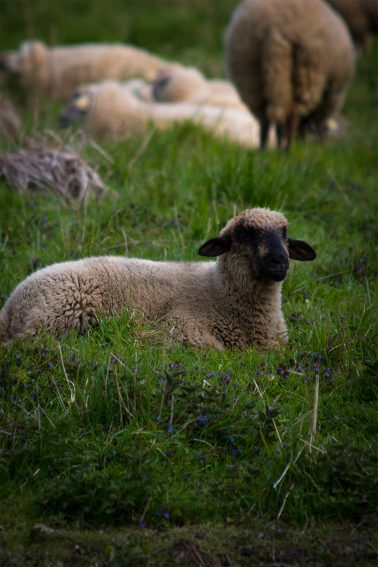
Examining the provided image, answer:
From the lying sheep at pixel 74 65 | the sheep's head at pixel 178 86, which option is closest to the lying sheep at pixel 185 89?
the sheep's head at pixel 178 86

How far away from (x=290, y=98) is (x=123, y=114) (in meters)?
2.35

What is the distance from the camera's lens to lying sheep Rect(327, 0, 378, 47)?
48.2ft

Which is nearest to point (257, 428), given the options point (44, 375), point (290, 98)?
point (44, 375)

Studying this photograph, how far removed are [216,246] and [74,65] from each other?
36.3 feet

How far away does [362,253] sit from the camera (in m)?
6.23

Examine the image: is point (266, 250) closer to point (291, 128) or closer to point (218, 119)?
point (291, 128)

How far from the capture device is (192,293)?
5152mm

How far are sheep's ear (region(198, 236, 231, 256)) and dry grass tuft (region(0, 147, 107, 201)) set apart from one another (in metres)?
2.06

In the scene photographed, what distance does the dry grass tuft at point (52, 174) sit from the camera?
695 cm

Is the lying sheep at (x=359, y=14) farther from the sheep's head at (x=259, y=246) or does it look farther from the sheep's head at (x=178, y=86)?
the sheep's head at (x=259, y=246)

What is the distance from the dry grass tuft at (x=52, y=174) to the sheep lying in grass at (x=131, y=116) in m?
2.58

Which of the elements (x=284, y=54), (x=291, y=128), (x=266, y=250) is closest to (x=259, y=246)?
(x=266, y=250)

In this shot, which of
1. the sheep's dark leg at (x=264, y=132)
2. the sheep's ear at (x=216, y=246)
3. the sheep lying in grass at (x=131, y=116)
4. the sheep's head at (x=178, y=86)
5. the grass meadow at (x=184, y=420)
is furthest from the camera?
→ the sheep's head at (x=178, y=86)

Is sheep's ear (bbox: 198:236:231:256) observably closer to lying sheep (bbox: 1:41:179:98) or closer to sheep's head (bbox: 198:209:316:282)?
sheep's head (bbox: 198:209:316:282)
